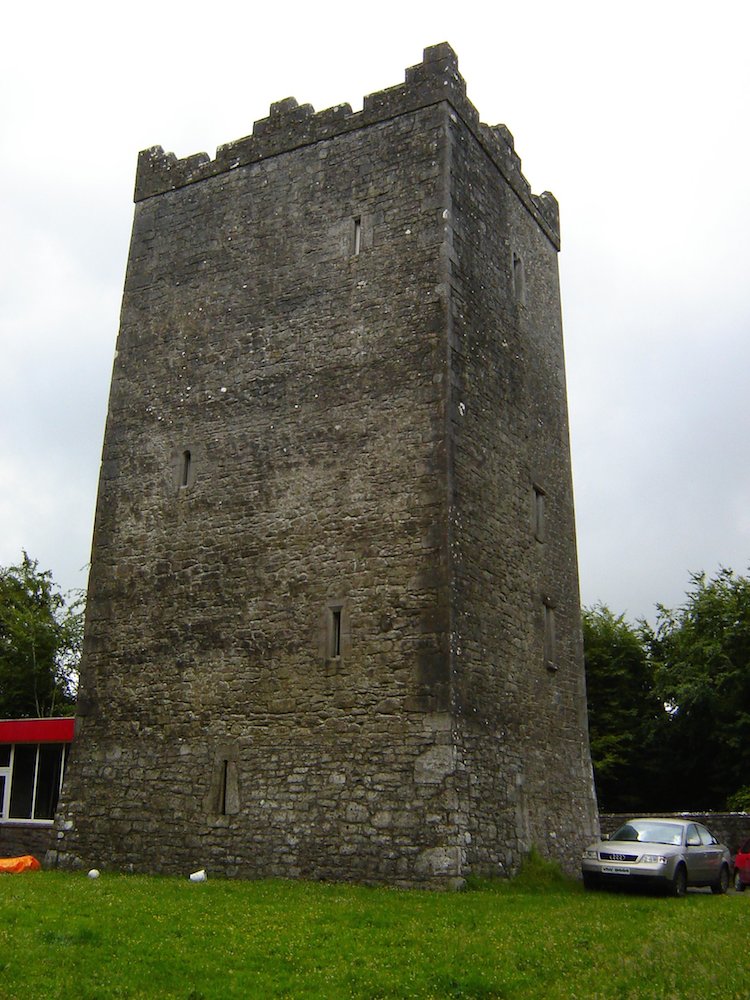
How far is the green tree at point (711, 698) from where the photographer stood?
28.7 metres

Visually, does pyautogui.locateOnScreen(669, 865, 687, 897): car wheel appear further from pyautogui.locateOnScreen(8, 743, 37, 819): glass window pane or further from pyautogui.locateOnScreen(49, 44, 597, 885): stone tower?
pyautogui.locateOnScreen(8, 743, 37, 819): glass window pane

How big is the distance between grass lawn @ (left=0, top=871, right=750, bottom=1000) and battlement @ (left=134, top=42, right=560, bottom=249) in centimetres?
1244

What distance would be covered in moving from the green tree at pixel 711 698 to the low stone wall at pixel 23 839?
59.2 ft

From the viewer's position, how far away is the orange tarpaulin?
16266 millimetres

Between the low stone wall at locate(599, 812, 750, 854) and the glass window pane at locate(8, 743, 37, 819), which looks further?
the glass window pane at locate(8, 743, 37, 819)

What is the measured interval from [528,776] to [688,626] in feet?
61.9

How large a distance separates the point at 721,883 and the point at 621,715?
1857 centimetres

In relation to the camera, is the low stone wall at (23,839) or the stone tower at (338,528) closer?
the stone tower at (338,528)

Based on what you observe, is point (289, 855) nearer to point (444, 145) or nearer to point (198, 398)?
point (198, 398)

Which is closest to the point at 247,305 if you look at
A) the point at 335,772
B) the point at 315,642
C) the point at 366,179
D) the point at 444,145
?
the point at 366,179

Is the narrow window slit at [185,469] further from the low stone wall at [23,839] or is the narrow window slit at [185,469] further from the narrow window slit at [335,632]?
the low stone wall at [23,839]

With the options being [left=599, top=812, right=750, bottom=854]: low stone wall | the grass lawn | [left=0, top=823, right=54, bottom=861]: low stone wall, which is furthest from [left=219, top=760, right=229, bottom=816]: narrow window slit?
[left=599, top=812, right=750, bottom=854]: low stone wall

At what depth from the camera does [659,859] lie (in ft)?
46.1

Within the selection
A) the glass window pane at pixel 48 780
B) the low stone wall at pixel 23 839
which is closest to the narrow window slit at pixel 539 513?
the glass window pane at pixel 48 780
